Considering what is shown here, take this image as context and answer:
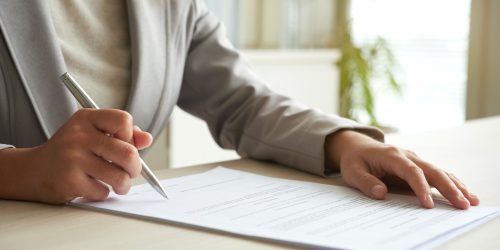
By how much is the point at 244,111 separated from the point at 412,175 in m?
0.41

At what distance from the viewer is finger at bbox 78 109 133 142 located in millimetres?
729

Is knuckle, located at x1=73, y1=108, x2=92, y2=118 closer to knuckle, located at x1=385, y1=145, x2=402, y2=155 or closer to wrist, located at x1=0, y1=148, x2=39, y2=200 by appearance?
wrist, located at x1=0, y1=148, x2=39, y2=200

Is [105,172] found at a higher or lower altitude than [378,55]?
higher

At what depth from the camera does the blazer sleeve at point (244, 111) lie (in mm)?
1051

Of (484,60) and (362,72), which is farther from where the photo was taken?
(362,72)

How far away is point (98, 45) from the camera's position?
112cm

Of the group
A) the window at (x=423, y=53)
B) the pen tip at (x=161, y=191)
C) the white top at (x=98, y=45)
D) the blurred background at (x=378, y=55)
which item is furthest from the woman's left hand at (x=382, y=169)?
the window at (x=423, y=53)

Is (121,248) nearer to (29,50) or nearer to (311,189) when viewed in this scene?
(311,189)

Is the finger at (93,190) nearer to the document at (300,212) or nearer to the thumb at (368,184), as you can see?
the document at (300,212)

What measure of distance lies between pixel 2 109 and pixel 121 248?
446mm

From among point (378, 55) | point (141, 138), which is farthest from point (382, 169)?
point (378, 55)

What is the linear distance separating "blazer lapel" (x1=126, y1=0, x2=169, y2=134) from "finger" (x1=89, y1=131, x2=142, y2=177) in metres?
0.38

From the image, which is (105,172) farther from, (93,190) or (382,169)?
(382,169)

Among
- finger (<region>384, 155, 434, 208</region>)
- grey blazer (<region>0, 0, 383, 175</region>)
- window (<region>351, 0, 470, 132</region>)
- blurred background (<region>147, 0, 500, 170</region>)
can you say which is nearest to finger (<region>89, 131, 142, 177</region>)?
grey blazer (<region>0, 0, 383, 175</region>)
